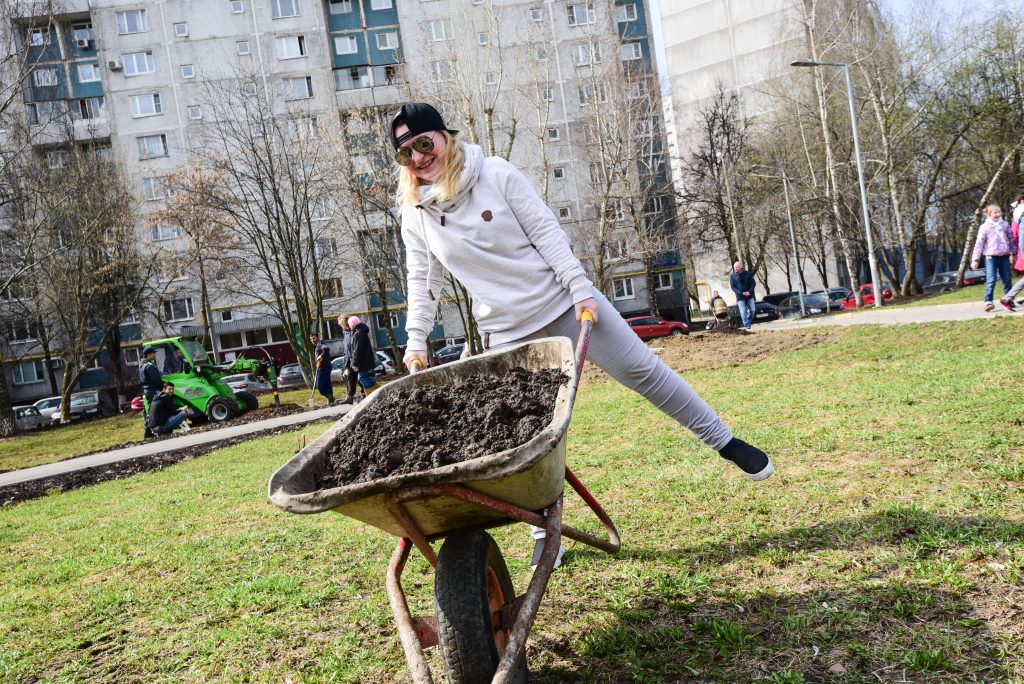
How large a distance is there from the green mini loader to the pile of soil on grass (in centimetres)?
1582

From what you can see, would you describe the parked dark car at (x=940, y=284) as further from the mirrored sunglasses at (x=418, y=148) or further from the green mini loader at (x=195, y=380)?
the mirrored sunglasses at (x=418, y=148)

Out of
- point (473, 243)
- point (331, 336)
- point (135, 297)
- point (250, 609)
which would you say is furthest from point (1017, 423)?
point (331, 336)

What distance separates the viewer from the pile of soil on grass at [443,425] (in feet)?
7.61

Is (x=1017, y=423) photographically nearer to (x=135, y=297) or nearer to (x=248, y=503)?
(x=248, y=503)

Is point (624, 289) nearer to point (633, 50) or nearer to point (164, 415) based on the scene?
point (633, 50)

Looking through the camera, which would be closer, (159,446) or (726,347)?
(726,347)

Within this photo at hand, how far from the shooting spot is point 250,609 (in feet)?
11.3

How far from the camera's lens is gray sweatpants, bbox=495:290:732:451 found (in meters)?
3.31

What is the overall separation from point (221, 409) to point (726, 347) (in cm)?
1160

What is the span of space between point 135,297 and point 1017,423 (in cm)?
3268

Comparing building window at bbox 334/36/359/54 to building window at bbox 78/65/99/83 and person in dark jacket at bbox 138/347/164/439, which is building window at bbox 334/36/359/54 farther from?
person in dark jacket at bbox 138/347/164/439

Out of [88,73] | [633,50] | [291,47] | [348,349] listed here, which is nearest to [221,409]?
[348,349]

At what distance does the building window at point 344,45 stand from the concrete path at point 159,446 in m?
30.9

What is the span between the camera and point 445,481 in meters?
2.01
